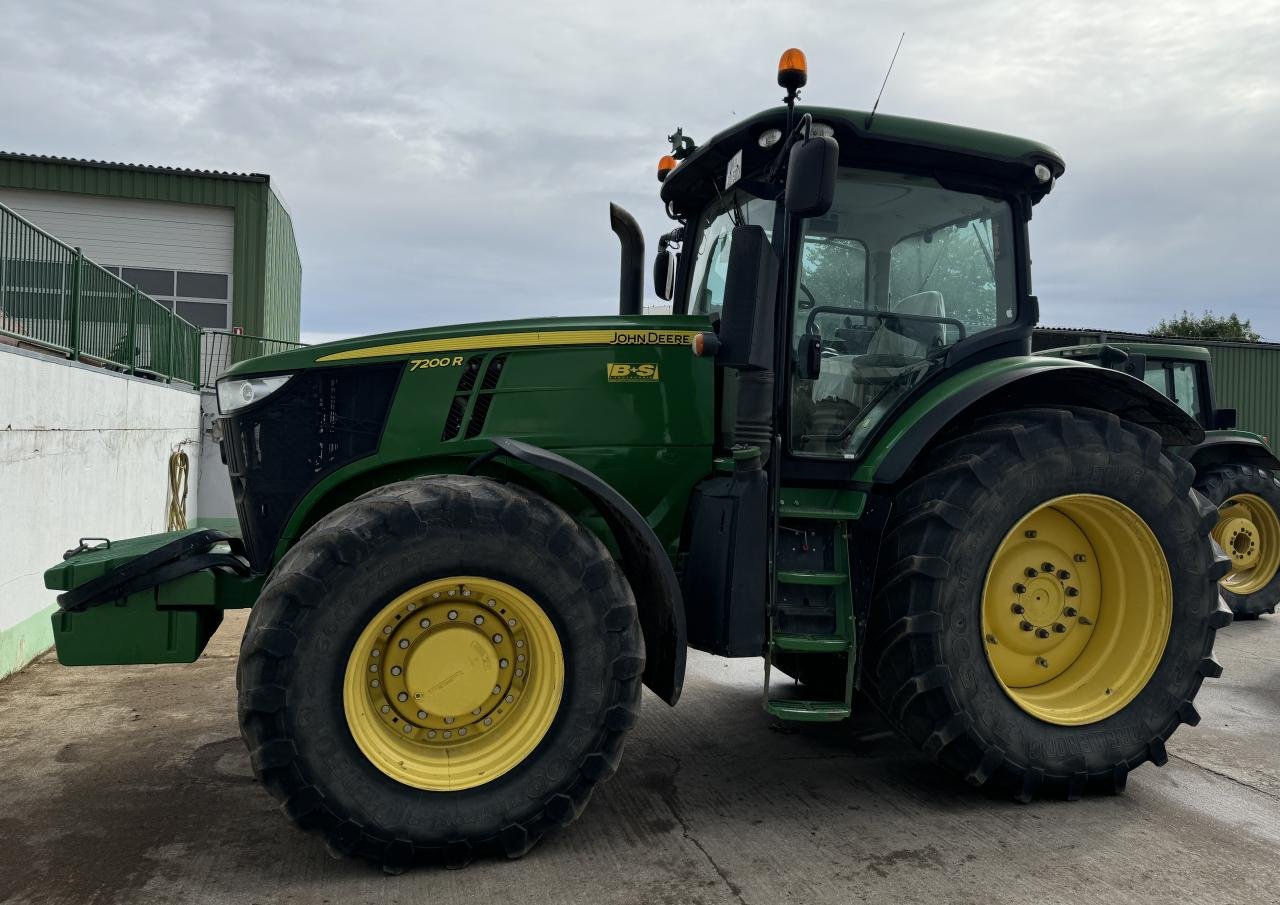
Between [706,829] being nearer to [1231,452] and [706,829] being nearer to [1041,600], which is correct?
[1041,600]

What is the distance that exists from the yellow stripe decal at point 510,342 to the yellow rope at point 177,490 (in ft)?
18.2

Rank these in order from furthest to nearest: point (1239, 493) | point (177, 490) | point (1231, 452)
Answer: point (1231, 452)
point (1239, 493)
point (177, 490)

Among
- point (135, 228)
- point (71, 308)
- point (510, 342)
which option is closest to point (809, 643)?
point (510, 342)

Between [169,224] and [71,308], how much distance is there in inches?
475

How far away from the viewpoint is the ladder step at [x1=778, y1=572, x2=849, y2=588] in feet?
11.9

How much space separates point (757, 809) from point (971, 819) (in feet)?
2.62

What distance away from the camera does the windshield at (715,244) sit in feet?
13.6

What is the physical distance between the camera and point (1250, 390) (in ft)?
73.0

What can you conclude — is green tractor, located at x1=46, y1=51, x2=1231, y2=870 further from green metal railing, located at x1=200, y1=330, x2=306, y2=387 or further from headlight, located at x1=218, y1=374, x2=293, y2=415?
green metal railing, located at x1=200, y1=330, x2=306, y2=387

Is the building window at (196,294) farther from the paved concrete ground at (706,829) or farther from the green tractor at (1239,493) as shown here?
the green tractor at (1239,493)

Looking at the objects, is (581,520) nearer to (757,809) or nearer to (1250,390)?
(757,809)

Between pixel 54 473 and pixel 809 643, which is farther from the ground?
pixel 54 473

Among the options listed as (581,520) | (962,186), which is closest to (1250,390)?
(962,186)

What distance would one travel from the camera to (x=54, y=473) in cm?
632
